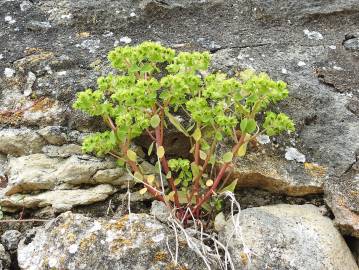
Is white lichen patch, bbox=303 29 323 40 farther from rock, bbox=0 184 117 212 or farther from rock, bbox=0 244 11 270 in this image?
rock, bbox=0 244 11 270

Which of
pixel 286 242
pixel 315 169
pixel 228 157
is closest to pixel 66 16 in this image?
pixel 228 157

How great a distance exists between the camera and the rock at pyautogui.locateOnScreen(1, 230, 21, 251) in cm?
244

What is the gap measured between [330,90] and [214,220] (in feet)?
3.76

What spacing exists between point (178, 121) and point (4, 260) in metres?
1.11

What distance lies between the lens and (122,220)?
7.78ft

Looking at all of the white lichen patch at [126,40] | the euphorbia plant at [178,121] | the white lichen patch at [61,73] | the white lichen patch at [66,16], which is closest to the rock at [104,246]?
the euphorbia plant at [178,121]

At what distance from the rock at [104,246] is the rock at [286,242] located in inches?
8.9

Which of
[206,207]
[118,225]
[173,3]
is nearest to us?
[118,225]

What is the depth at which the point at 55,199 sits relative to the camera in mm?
2637

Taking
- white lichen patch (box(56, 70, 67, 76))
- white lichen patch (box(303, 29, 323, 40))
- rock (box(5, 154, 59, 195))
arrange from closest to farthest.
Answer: rock (box(5, 154, 59, 195)) < white lichen patch (box(56, 70, 67, 76)) < white lichen patch (box(303, 29, 323, 40))

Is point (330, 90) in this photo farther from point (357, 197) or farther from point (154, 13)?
point (154, 13)

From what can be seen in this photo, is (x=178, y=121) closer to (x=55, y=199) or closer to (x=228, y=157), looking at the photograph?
(x=228, y=157)

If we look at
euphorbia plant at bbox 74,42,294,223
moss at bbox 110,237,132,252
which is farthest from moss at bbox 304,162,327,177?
moss at bbox 110,237,132,252

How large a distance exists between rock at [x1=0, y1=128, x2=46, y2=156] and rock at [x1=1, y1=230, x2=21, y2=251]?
1.69 feet
